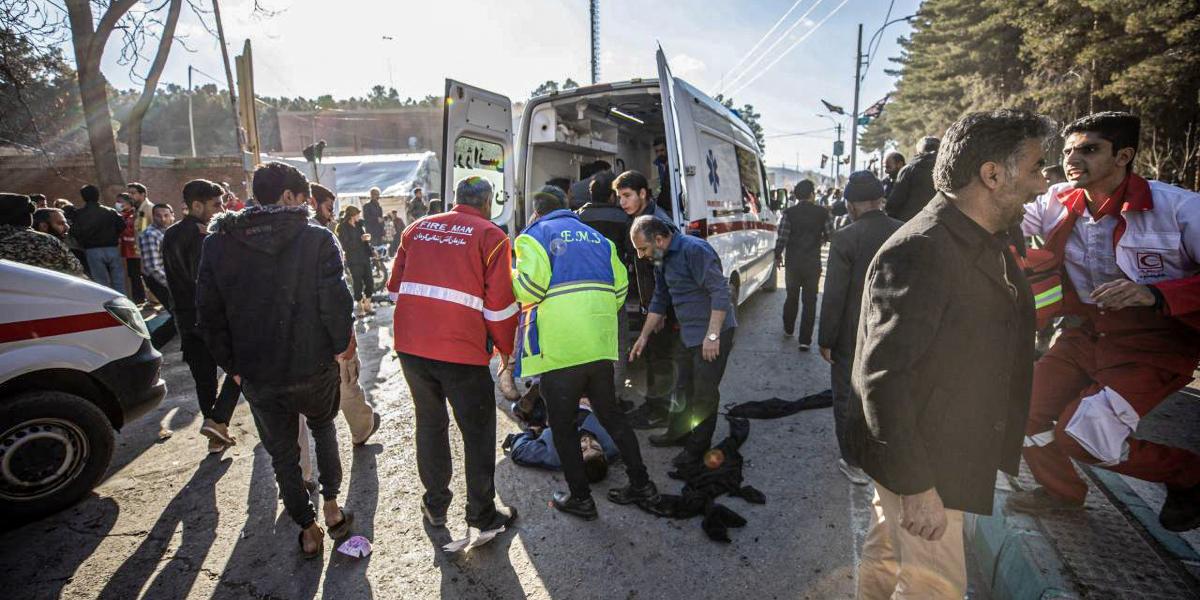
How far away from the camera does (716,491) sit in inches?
129

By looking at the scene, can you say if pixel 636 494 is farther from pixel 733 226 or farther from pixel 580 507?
pixel 733 226

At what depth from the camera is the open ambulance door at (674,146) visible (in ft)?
14.4

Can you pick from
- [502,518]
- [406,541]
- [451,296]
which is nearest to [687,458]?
[502,518]

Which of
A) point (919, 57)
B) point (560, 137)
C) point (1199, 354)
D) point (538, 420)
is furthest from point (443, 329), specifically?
point (919, 57)

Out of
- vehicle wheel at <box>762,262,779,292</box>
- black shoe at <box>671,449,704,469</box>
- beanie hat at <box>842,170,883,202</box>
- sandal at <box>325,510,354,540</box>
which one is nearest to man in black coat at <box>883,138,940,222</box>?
beanie hat at <box>842,170,883,202</box>

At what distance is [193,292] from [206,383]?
0.66 m

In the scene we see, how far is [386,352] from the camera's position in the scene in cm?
657

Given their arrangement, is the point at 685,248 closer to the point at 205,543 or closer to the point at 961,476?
the point at 961,476

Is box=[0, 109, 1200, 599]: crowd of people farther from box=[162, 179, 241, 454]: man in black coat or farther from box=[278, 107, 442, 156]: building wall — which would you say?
box=[278, 107, 442, 156]: building wall

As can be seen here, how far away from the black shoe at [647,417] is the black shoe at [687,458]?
0.64 meters

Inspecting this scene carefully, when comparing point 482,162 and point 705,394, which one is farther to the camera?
point 482,162

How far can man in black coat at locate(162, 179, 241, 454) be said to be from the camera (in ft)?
12.4

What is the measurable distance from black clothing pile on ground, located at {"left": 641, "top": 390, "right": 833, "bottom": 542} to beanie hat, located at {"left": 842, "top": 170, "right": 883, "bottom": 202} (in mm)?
1754

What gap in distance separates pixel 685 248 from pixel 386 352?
4.39 meters
